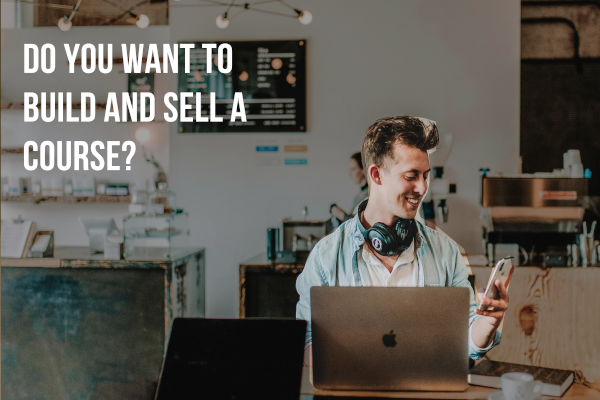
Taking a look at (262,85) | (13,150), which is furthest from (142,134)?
(262,85)

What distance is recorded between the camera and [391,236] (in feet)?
4.83

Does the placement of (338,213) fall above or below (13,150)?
below

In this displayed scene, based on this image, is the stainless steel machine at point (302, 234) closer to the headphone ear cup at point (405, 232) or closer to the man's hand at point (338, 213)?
the man's hand at point (338, 213)

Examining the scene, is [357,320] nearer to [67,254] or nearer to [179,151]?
[67,254]

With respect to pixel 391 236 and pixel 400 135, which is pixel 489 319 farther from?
pixel 400 135

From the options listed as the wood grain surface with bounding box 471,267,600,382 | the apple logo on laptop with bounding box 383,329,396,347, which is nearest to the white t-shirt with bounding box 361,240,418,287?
the apple logo on laptop with bounding box 383,329,396,347

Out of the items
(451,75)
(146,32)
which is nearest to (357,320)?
(451,75)

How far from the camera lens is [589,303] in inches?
104

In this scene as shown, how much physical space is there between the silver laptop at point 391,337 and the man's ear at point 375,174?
1.38 ft

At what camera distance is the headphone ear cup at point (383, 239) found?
1.47 m

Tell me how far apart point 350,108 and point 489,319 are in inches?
104

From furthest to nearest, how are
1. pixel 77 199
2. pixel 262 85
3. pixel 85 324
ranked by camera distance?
pixel 77 199 → pixel 262 85 → pixel 85 324

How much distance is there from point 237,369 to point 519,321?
2120 millimetres

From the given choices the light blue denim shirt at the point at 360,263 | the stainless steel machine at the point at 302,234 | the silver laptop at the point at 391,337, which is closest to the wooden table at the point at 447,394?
the silver laptop at the point at 391,337
